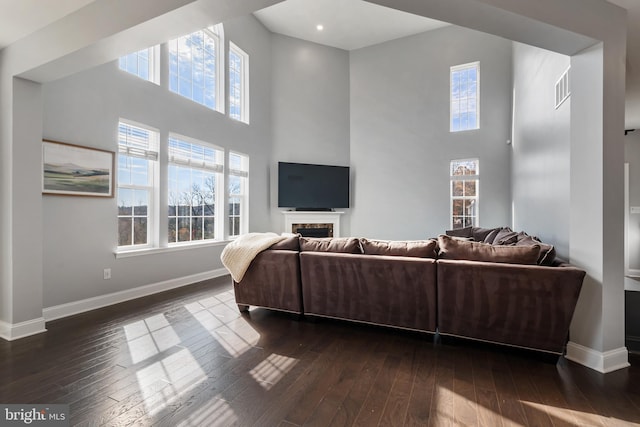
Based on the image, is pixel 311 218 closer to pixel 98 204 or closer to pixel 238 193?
pixel 238 193

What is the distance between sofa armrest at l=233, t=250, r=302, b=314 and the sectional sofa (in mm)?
11

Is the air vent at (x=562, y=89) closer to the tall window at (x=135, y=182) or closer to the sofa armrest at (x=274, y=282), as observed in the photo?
the sofa armrest at (x=274, y=282)

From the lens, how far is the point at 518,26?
6.71 ft

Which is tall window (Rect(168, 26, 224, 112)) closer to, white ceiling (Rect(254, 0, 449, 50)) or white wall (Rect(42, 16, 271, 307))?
white wall (Rect(42, 16, 271, 307))

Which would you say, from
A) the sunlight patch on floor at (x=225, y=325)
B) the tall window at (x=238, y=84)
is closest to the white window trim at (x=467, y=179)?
the tall window at (x=238, y=84)

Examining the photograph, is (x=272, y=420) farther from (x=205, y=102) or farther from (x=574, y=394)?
(x=205, y=102)

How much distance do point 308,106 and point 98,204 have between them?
523cm

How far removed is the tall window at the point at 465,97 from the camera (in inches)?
267

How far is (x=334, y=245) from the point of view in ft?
10.1

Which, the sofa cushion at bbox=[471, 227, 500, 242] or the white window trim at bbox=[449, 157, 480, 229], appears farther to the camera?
the white window trim at bbox=[449, 157, 480, 229]

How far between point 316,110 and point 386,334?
6.04 metres

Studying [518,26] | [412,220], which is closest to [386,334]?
[518,26]

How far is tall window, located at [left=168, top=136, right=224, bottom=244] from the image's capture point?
15.5 feet

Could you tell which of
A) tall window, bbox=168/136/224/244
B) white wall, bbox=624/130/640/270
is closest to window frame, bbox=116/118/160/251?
tall window, bbox=168/136/224/244
